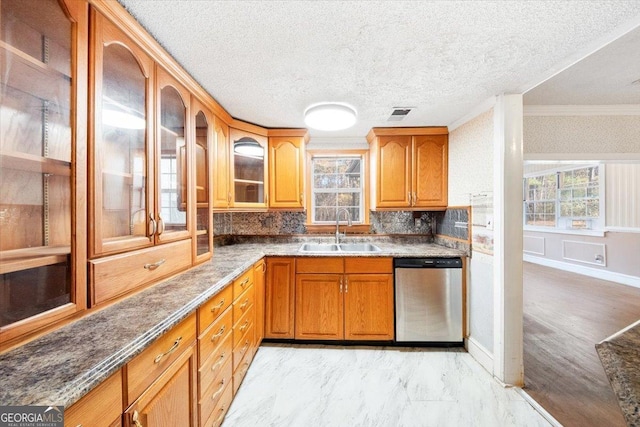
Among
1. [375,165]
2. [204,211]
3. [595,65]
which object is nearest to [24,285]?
[204,211]

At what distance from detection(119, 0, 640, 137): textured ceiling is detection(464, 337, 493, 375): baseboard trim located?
2131mm

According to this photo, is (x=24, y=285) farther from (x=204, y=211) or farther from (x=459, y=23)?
(x=459, y=23)

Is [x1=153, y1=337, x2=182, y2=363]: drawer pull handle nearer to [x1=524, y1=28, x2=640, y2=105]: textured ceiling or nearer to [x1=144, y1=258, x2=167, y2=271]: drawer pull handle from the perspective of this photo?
[x1=144, y1=258, x2=167, y2=271]: drawer pull handle

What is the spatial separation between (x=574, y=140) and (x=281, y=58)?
280 centimetres

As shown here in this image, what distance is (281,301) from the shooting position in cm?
243

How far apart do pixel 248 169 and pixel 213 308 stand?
167cm

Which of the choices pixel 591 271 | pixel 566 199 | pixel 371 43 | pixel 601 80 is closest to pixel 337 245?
pixel 371 43

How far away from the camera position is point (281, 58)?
4.95ft

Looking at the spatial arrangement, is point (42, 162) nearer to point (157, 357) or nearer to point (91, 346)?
point (91, 346)

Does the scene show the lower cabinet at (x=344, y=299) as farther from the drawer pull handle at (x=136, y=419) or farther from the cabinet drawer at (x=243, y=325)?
the drawer pull handle at (x=136, y=419)

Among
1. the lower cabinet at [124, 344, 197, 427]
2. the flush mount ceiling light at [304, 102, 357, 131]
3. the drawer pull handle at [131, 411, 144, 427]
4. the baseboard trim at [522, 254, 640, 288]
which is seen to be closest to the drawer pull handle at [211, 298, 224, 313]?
the lower cabinet at [124, 344, 197, 427]

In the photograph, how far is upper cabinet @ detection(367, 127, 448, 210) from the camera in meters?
2.76

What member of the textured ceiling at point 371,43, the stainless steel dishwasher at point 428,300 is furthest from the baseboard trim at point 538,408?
the textured ceiling at point 371,43

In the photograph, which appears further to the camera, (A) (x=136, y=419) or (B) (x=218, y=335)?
(B) (x=218, y=335)
